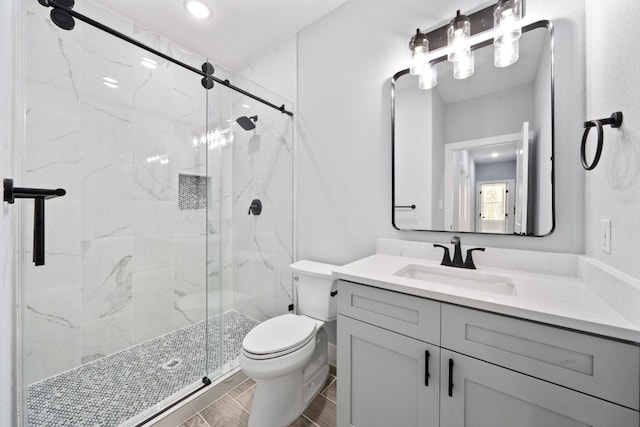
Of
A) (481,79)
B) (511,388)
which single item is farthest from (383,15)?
(511,388)

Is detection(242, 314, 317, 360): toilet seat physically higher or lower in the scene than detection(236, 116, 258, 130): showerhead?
lower

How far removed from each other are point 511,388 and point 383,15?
2.01 m

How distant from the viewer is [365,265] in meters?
1.32

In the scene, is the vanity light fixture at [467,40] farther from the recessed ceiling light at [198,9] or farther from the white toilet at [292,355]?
the recessed ceiling light at [198,9]

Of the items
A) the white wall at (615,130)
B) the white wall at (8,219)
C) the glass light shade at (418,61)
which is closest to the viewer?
the white wall at (8,219)

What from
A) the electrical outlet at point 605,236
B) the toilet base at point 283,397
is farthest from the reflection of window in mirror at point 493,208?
the toilet base at point 283,397

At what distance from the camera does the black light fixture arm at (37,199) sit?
0.64 meters

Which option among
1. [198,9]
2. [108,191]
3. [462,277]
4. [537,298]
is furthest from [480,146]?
[108,191]

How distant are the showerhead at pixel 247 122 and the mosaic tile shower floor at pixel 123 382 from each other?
143 cm

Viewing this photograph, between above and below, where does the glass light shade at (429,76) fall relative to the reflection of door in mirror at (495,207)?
above

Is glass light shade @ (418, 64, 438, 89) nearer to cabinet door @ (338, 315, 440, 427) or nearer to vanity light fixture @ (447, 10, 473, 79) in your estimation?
vanity light fixture @ (447, 10, 473, 79)

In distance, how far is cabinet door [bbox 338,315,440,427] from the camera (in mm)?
949

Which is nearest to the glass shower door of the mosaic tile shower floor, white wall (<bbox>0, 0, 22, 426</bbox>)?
the mosaic tile shower floor

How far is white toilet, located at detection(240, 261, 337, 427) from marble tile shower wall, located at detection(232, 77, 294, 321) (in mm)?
450
